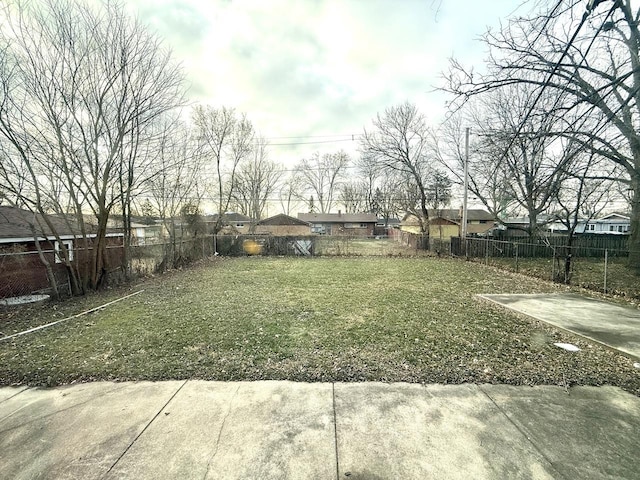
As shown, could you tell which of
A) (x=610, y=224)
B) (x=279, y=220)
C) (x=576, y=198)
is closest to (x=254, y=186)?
(x=279, y=220)

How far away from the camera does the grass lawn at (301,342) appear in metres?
3.59

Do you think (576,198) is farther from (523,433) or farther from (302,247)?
(302,247)

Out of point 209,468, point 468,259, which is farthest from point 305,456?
point 468,259

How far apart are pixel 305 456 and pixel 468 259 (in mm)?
15777

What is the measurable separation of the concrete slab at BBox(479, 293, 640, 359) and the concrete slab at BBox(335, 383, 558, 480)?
9.92ft

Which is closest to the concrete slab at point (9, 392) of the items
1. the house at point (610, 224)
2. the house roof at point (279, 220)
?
the house roof at point (279, 220)

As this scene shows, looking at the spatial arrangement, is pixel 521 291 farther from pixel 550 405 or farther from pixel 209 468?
pixel 209 468

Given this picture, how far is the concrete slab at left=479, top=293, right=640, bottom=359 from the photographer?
4518 millimetres

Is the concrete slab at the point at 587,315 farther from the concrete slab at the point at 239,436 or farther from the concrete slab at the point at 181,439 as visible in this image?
the concrete slab at the point at 181,439

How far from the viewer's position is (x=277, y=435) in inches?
98.0

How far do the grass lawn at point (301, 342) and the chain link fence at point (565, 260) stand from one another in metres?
4.46

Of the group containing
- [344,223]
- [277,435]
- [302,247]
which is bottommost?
[277,435]

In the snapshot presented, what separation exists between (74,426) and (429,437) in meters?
3.18

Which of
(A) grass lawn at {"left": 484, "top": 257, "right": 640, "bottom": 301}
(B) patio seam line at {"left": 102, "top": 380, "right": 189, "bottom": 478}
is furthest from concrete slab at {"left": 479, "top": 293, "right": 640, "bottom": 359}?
(B) patio seam line at {"left": 102, "top": 380, "right": 189, "bottom": 478}
